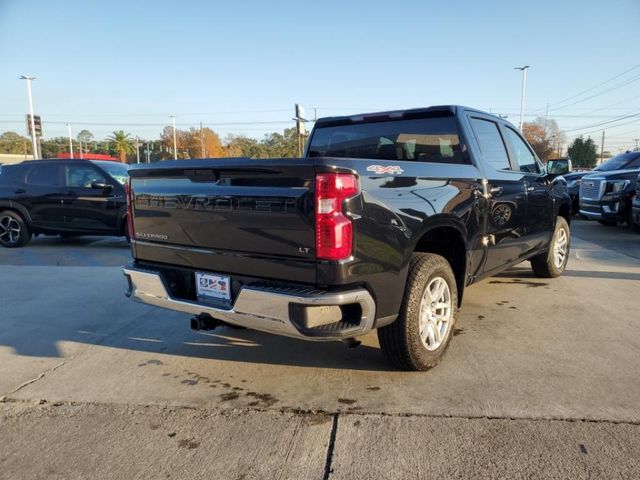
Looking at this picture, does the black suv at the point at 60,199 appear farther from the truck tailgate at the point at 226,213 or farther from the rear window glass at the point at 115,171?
the truck tailgate at the point at 226,213

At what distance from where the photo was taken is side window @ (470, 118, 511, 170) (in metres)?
4.31

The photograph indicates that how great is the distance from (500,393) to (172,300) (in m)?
2.25

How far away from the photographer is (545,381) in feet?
10.6

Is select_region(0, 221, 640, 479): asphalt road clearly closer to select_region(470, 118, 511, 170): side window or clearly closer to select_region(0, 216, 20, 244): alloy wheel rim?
select_region(470, 118, 511, 170): side window

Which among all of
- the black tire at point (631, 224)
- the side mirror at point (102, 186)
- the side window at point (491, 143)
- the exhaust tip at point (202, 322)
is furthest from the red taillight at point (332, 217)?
the black tire at point (631, 224)

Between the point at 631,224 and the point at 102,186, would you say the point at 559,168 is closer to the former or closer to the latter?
the point at 631,224

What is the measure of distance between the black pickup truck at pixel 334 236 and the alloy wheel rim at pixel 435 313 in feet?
0.04

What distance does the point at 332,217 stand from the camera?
2.60m

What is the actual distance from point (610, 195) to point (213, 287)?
11.0m

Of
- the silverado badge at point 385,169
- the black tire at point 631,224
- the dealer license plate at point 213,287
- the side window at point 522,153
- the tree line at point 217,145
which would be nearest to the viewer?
the silverado badge at point 385,169

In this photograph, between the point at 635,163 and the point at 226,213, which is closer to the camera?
the point at 226,213

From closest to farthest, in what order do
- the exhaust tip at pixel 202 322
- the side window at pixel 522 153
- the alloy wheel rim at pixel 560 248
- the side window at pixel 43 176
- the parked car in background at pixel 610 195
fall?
1. the exhaust tip at pixel 202 322
2. the side window at pixel 522 153
3. the alloy wheel rim at pixel 560 248
4. the side window at pixel 43 176
5. the parked car in background at pixel 610 195

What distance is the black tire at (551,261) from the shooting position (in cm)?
595

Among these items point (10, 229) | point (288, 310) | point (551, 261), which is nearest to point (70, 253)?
point (10, 229)
